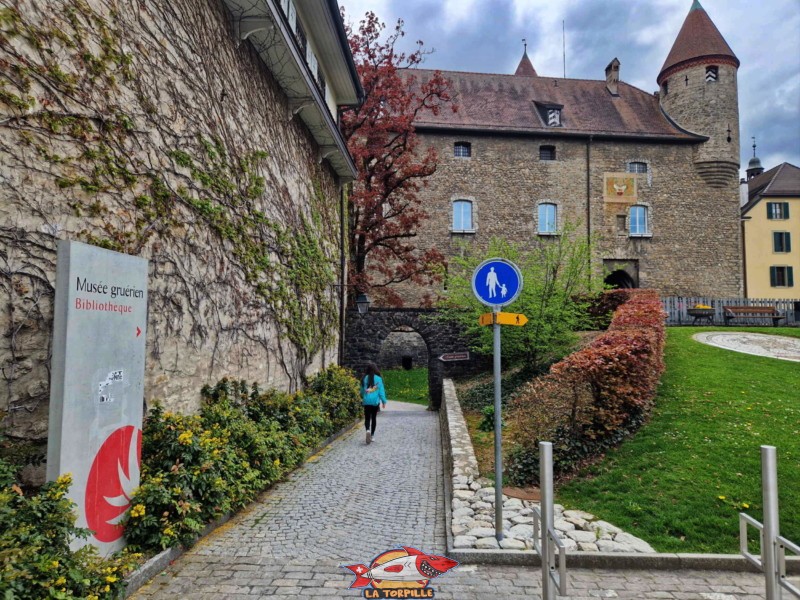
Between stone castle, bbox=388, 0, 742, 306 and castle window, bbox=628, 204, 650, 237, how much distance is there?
54 mm

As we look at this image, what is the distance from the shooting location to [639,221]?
27859 millimetres

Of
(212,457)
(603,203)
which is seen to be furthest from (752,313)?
(212,457)

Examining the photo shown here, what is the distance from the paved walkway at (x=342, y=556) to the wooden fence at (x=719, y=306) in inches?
806

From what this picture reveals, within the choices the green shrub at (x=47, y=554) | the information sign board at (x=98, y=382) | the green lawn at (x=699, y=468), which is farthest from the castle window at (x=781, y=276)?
the green shrub at (x=47, y=554)

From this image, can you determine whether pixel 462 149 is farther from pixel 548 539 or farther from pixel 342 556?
pixel 548 539

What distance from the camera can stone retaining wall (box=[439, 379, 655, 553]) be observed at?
455 cm

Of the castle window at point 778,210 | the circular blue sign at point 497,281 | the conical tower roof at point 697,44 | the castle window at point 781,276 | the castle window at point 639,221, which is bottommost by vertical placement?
the circular blue sign at point 497,281

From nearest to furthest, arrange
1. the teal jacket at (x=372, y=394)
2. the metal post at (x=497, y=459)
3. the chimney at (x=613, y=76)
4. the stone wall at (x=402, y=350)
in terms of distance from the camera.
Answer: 1. the metal post at (x=497, y=459)
2. the teal jacket at (x=372, y=394)
3. the stone wall at (x=402, y=350)
4. the chimney at (x=613, y=76)

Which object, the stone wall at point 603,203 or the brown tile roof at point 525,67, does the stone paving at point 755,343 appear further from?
the brown tile roof at point 525,67

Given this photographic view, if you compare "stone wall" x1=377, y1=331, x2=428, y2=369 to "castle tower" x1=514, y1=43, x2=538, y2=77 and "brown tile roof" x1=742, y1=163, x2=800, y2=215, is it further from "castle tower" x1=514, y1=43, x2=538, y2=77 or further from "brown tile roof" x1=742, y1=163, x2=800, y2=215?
"brown tile roof" x1=742, y1=163, x2=800, y2=215

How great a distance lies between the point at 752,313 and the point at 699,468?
66.6ft

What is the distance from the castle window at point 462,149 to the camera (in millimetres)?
27297

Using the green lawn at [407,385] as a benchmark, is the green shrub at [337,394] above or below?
above

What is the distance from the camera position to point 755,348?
14484 millimetres
